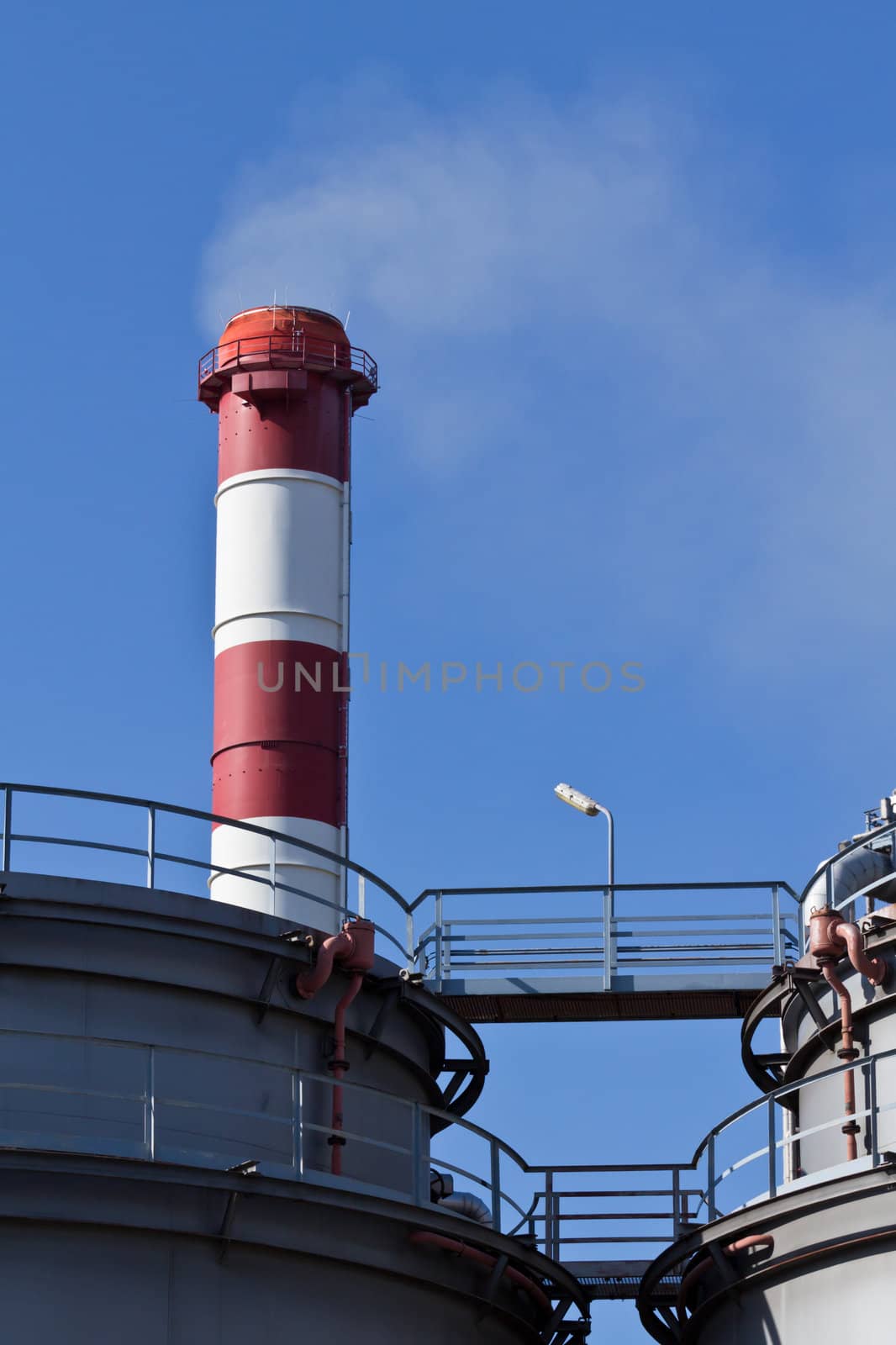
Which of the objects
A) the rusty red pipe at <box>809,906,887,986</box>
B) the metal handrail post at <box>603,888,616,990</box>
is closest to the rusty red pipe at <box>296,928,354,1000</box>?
the rusty red pipe at <box>809,906,887,986</box>

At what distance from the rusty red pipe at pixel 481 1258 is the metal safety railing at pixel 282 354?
54.8 feet

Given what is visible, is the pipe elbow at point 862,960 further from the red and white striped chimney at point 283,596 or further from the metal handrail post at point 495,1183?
the red and white striped chimney at point 283,596

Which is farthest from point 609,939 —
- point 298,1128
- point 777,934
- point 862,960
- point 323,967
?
point 298,1128

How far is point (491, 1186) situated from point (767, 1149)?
284cm

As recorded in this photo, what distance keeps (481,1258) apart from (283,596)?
45.8ft

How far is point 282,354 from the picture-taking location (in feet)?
114

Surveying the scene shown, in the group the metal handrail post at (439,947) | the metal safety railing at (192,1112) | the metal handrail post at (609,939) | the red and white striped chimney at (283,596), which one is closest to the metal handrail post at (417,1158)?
the metal safety railing at (192,1112)

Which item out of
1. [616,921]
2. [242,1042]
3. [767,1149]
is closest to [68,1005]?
[242,1042]

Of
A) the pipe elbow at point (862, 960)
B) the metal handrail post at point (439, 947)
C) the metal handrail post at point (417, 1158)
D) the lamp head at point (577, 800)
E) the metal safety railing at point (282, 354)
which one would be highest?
the metal safety railing at point (282, 354)

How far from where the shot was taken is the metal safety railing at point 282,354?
3472 centimetres

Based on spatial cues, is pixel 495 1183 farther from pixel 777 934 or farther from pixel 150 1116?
pixel 777 934

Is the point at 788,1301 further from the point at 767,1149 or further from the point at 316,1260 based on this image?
the point at 316,1260

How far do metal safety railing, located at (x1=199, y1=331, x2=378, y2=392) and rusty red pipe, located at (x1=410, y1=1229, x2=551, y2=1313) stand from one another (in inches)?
658

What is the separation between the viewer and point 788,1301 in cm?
1994
